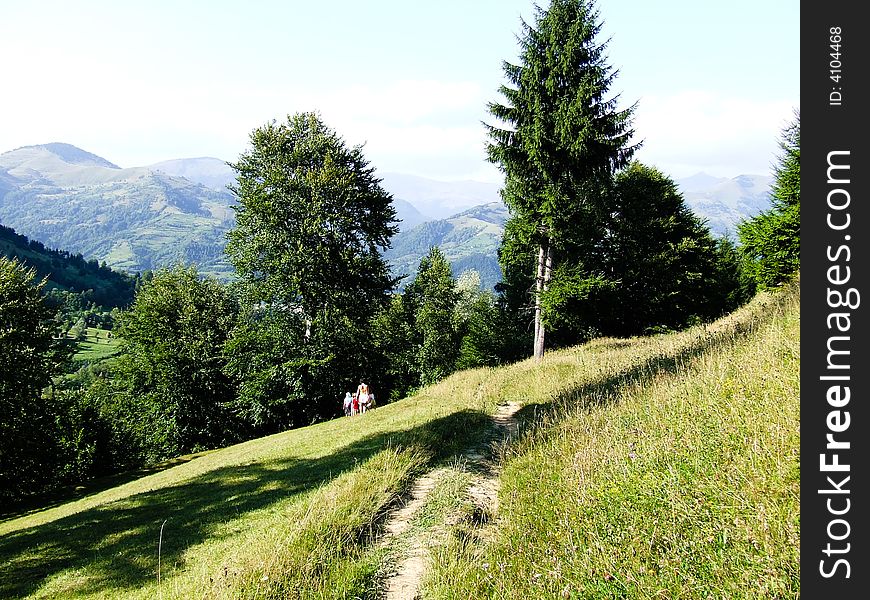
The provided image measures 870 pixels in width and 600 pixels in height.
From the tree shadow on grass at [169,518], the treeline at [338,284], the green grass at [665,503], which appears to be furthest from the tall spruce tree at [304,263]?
the green grass at [665,503]

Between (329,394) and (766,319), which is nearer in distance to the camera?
(766,319)

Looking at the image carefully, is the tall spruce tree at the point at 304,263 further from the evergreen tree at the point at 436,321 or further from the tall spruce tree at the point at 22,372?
the evergreen tree at the point at 436,321

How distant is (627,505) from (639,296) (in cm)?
3120

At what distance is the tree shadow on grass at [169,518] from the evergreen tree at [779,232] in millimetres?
21874

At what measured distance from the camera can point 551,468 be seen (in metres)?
7.45

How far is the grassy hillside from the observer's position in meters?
4.25

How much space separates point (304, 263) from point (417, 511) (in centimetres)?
2016

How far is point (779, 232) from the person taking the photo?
2453 cm

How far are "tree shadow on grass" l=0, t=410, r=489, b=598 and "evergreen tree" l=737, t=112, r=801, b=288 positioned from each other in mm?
21874

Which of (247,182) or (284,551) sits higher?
(247,182)

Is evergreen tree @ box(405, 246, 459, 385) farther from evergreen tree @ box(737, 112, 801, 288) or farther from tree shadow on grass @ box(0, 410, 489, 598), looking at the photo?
tree shadow on grass @ box(0, 410, 489, 598)

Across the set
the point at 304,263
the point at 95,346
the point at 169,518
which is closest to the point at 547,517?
the point at 169,518
